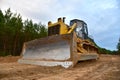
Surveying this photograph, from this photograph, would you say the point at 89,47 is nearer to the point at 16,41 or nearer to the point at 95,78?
the point at 95,78

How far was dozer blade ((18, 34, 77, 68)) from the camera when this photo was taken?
747 centimetres

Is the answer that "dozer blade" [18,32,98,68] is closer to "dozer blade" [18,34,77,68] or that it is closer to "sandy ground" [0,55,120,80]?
"dozer blade" [18,34,77,68]

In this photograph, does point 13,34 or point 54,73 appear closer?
point 54,73

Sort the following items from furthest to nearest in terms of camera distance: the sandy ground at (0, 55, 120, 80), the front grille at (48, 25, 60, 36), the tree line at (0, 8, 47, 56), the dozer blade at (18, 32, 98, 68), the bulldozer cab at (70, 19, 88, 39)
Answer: the tree line at (0, 8, 47, 56), the bulldozer cab at (70, 19, 88, 39), the front grille at (48, 25, 60, 36), the dozer blade at (18, 32, 98, 68), the sandy ground at (0, 55, 120, 80)

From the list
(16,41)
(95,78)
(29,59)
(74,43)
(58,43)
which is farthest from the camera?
(16,41)

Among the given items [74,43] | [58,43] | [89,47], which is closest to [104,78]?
[74,43]

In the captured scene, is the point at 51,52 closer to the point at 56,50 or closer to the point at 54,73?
the point at 56,50

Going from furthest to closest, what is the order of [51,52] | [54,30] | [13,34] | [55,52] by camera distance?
[13,34], [54,30], [51,52], [55,52]

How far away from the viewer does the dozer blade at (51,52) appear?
7475 mm

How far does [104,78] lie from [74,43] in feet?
9.02

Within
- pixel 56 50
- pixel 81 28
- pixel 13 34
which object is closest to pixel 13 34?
pixel 13 34

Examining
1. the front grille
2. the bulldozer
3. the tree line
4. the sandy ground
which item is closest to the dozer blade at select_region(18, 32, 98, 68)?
the bulldozer

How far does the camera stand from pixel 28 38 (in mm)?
21375

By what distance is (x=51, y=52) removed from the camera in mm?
8219
